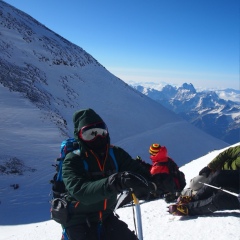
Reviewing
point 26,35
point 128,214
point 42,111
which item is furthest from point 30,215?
point 26,35

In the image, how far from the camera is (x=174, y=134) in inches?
1927

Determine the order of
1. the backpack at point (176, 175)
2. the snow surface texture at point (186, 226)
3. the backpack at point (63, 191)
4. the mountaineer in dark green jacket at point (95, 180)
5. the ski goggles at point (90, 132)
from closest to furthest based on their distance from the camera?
the mountaineer in dark green jacket at point (95, 180) → the ski goggles at point (90, 132) → the backpack at point (63, 191) → the snow surface texture at point (186, 226) → the backpack at point (176, 175)

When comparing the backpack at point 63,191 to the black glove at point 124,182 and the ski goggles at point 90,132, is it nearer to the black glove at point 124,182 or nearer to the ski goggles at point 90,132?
the ski goggles at point 90,132

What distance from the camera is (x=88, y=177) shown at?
3.65 metres

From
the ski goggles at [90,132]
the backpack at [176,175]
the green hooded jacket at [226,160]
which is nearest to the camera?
the ski goggles at [90,132]

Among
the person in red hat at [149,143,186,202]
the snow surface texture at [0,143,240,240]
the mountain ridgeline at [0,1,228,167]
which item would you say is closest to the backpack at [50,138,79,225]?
the snow surface texture at [0,143,240,240]

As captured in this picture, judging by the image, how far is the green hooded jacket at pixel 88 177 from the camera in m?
3.27

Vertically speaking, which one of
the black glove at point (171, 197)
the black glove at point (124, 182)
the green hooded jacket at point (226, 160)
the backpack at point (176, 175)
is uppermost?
the black glove at point (124, 182)

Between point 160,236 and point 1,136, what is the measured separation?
77.6 feet

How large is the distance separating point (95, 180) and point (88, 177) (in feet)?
0.32

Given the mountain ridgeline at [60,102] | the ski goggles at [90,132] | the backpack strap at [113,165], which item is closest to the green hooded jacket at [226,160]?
the backpack strap at [113,165]

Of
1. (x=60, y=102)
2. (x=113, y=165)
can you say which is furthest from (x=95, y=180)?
(x=60, y=102)

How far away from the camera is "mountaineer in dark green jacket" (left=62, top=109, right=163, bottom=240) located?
3195mm

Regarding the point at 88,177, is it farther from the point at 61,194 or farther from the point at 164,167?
the point at 164,167
